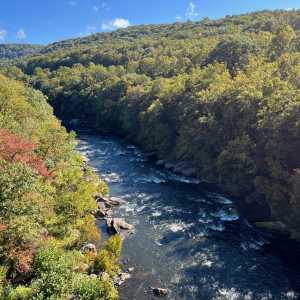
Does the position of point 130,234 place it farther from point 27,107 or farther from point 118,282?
point 27,107

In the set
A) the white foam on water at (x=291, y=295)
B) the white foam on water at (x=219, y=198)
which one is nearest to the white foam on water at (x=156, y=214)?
the white foam on water at (x=219, y=198)

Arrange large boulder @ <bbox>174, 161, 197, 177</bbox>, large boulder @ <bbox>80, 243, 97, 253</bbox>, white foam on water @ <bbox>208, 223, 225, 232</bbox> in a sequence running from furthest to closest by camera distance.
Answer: large boulder @ <bbox>174, 161, 197, 177</bbox> → white foam on water @ <bbox>208, 223, 225, 232</bbox> → large boulder @ <bbox>80, 243, 97, 253</bbox>

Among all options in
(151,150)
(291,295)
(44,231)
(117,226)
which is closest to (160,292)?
(291,295)

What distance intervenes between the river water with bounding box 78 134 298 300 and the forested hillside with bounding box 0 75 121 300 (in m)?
5.15

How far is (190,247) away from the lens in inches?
1887

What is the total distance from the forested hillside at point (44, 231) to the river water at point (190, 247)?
16.9 feet

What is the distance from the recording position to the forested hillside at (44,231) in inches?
1329

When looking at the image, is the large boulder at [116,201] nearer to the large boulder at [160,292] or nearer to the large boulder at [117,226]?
the large boulder at [117,226]

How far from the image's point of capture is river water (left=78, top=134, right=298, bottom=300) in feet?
130

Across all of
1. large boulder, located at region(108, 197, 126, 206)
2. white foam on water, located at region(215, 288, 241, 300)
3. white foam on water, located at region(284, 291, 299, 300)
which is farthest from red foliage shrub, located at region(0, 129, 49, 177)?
white foam on water, located at region(284, 291, 299, 300)

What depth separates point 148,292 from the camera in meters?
38.7

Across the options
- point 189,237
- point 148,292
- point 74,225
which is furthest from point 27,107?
point 148,292

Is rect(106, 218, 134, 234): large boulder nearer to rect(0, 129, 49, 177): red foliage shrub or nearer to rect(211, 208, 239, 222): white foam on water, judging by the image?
rect(0, 129, 49, 177): red foliage shrub

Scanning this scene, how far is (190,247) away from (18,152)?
24.8 metres
